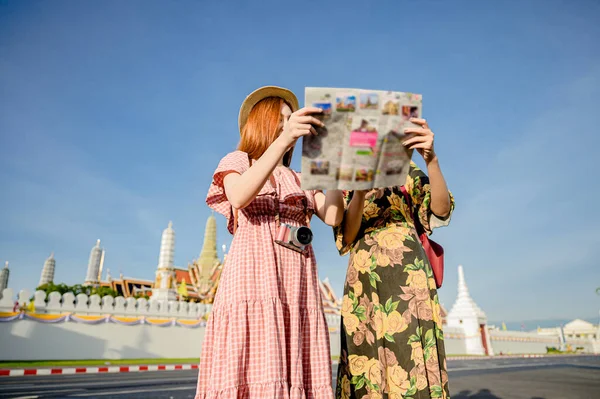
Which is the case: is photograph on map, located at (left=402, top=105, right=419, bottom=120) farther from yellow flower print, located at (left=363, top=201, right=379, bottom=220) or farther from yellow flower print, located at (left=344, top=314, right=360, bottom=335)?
yellow flower print, located at (left=344, top=314, right=360, bottom=335)

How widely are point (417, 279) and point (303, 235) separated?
63cm

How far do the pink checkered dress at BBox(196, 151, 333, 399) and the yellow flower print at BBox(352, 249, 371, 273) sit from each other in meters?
0.37

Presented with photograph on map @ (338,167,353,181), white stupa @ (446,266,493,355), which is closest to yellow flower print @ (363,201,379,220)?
photograph on map @ (338,167,353,181)

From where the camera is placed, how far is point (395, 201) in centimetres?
213

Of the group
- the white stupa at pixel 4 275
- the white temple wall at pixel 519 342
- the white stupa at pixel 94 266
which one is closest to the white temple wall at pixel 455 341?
the white temple wall at pixel 519 342

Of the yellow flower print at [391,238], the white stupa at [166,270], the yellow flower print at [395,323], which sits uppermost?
the white stupa at [166,270]

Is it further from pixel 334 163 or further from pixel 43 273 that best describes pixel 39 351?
pixel 43 273

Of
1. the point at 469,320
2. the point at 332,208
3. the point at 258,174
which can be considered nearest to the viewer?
the point at 258,174

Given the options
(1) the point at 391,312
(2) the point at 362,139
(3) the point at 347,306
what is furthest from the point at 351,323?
(2) the point at 362,139

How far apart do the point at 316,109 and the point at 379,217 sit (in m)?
0.85

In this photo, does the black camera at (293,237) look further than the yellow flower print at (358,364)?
No

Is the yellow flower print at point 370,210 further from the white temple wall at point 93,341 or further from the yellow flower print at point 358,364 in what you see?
the white temple wall at point 93,341

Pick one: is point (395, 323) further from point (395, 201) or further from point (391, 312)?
point (395, 201)

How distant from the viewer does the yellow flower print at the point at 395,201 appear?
2.11 metres
